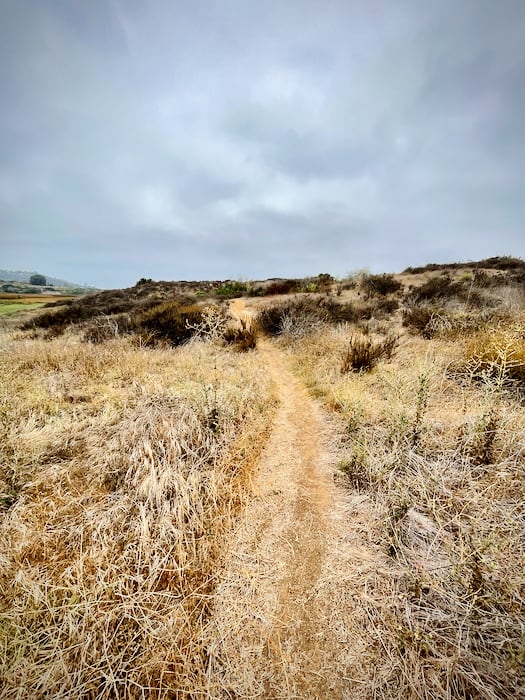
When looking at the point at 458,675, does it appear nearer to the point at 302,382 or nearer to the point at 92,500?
the point at 92,500

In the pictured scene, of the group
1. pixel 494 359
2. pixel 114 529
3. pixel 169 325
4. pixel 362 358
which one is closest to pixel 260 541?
pixel 114 529

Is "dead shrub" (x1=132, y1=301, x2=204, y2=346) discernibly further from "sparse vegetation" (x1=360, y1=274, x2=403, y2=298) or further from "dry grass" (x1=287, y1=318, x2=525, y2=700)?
"sparse vegetation" (x1=360, y1=274, x2=403, y2=298)

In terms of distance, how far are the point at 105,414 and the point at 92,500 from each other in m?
1.36

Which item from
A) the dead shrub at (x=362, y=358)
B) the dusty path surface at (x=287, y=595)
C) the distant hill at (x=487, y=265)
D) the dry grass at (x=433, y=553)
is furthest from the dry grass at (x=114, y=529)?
the distant hill at (x=487, y=265)

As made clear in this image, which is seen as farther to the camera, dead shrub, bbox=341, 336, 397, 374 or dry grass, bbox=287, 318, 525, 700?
dead shrub, bbox=341, 336, 397, 374

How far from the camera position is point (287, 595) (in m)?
2.08

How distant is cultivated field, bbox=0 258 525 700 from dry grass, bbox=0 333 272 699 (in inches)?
0.6

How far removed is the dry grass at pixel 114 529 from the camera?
1670mm

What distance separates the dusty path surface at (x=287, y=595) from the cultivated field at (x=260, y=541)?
0.04 ft

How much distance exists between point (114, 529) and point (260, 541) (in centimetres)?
125

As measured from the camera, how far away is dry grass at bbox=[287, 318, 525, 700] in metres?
1.62

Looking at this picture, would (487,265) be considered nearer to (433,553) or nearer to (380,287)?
(380,287)

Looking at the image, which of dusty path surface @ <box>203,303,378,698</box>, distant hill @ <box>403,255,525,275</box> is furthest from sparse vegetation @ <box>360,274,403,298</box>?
dusty path surface @ <box>203,303,378,698</box>

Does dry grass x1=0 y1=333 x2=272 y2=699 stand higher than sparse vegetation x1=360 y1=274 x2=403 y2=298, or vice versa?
sparse vegetation x1=360 y1=274 x2=403 y2=298
